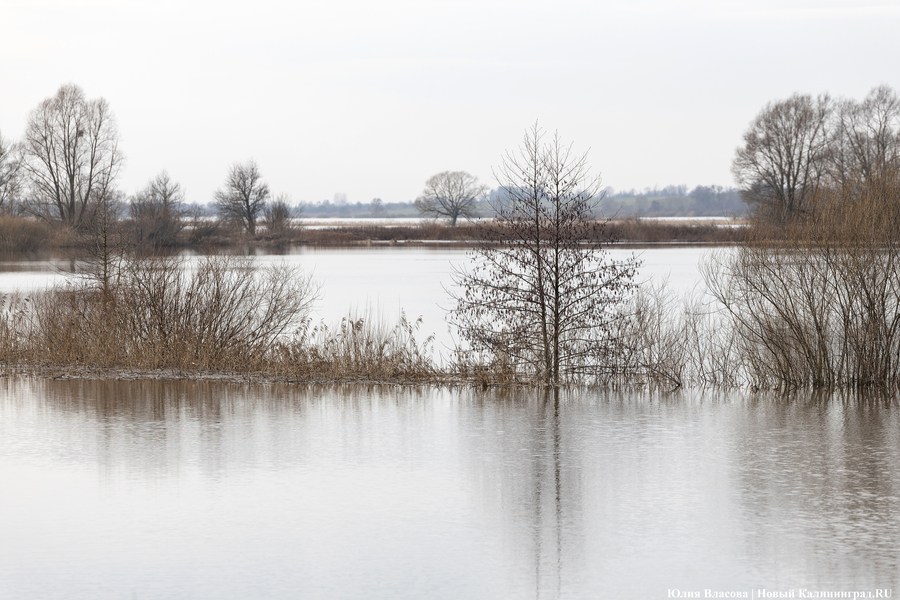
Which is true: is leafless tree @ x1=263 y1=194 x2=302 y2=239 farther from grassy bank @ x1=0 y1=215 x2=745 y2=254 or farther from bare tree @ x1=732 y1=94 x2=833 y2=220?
bare tree @ x1=732 y1=94 x2=833 y2=220

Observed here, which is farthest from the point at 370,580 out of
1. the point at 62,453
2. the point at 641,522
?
the point at 62,453

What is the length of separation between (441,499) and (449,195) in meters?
115

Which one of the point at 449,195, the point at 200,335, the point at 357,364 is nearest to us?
the point at 357,364

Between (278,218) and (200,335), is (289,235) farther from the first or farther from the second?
(200,335)

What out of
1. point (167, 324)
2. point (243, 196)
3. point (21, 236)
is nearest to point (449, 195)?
point (243, 196)

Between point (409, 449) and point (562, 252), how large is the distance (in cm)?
639

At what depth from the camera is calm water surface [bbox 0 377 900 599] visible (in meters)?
6.80

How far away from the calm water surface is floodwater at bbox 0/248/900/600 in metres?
0.03

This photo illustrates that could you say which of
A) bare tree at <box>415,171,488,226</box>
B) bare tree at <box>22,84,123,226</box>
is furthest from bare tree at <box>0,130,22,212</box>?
bare tree at <box>415,171,488,226</box>

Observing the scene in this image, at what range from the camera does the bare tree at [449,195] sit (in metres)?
122

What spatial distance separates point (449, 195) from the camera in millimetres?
122500

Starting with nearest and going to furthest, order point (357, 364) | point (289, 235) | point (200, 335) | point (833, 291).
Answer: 1. point (833, 291)
2. point (357, 364)
3. point (200, 335)
4. point (289, 235)

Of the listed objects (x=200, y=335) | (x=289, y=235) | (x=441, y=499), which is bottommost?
(x=441, y=499)

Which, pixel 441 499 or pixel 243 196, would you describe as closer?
pixel 441 499
